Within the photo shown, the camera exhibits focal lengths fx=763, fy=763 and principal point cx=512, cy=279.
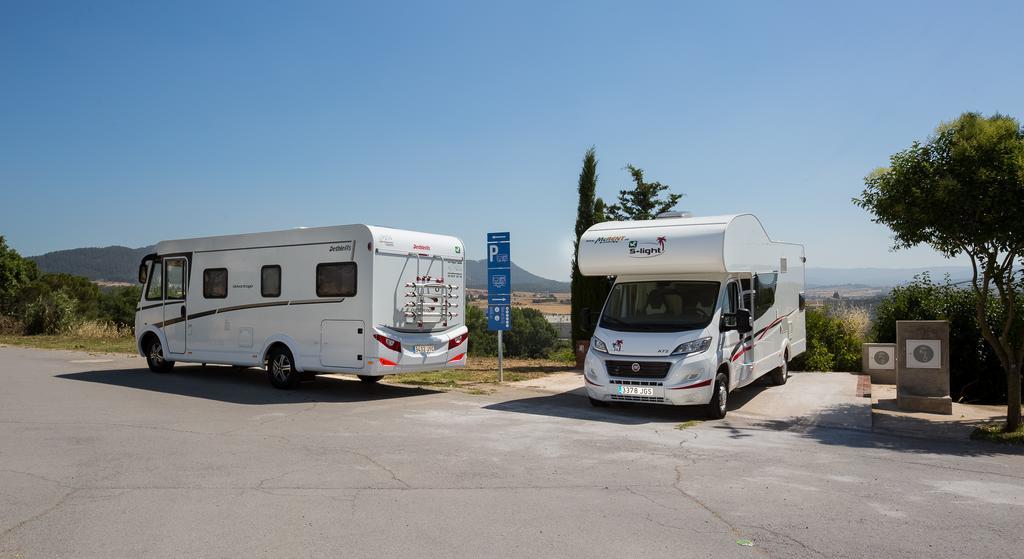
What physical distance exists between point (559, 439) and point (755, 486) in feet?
8.82

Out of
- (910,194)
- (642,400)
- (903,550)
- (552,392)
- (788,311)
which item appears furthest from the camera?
(788,311)

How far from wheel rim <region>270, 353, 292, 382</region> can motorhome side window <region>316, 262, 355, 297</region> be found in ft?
4.78

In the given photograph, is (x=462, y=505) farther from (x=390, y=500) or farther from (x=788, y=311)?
(x=788, y=311)

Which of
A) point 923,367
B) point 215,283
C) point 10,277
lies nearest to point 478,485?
point 923,367

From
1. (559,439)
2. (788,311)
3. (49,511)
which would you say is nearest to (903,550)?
(559,439)

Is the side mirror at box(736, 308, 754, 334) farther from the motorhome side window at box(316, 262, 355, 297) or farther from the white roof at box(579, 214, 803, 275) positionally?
the motorhome side window at box(316, 262, 355, 297)

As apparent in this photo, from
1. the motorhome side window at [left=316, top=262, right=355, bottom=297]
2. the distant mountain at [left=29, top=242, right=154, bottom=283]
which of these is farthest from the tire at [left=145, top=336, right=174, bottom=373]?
the distant mountain at [left=29, top=242, right=154, bottom=283]

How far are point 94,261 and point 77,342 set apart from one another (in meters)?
65.8

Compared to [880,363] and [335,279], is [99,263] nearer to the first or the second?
[335,279]

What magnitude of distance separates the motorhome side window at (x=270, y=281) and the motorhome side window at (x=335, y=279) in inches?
38.4

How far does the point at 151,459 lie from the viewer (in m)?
7.34

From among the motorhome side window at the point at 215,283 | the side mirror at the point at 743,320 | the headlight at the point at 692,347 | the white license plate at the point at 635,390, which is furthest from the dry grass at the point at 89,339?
the side mirror at the point at 743,320

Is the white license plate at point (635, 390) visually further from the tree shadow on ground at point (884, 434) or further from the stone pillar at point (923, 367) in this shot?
the stone pillar at point (923, 367)

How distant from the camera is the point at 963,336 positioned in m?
14.5
